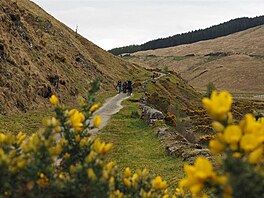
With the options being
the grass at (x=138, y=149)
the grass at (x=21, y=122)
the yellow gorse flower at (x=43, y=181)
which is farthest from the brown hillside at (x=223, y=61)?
the yellow gorse flower at (x=43, y=181)

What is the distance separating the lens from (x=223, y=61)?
154250mm

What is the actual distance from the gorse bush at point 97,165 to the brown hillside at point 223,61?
123495mm

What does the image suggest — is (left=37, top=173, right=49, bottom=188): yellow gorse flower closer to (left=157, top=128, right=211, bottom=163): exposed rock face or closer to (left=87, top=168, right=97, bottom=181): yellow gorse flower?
(left=87, top=168, right=97, bottom=181): yellow gorse flower

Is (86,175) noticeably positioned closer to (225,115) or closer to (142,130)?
(225,115)

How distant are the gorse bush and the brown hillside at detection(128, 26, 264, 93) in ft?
405

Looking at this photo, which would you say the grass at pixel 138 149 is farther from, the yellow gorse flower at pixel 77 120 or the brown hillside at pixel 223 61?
the brown hillside at pixel 223 61

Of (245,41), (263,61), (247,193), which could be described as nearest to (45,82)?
(247,193)

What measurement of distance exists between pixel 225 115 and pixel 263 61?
15250 centimetres

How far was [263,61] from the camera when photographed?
5797 inches

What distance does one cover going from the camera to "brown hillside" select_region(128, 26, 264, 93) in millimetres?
133625

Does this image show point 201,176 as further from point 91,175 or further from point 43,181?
point 43,181

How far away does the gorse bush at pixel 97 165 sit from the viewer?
2180 mm

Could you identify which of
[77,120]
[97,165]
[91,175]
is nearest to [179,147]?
[77,120]

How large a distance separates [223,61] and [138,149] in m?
144
